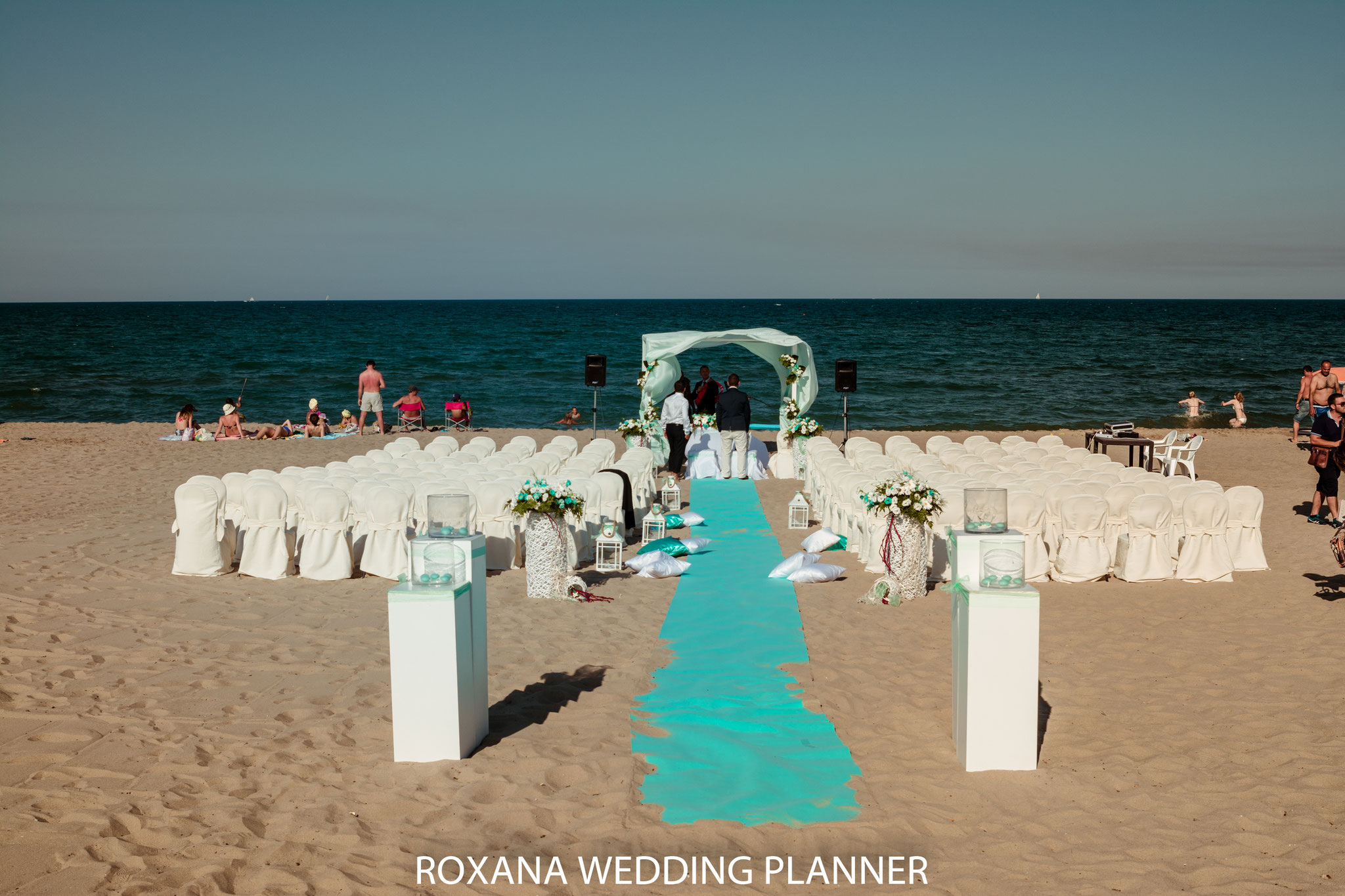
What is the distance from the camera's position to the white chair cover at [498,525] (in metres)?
9.79

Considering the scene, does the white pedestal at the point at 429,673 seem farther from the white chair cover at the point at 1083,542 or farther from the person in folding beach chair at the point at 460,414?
the person in folding beach chair at the point at 460,414

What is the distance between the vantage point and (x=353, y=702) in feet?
19.7

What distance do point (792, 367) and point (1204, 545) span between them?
30.4 feet

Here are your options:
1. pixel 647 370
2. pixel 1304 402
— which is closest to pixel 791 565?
pixel 647 370

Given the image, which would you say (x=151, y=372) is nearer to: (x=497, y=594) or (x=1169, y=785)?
(x=497, y=594)

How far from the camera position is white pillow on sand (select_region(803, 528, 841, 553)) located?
10336 mm

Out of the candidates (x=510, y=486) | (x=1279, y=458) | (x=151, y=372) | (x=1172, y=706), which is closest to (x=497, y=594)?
(x=510, y=486)

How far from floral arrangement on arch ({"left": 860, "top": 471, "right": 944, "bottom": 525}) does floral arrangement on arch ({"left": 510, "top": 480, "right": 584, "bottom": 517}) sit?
9.28ft

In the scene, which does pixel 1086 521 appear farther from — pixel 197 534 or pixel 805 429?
pixel 197 534

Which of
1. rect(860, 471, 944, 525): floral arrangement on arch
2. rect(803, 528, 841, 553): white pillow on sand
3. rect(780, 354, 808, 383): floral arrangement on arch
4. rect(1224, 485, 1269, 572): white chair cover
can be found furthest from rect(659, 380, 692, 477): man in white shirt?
rect(1224, 485, 1269, 572): white chair cover

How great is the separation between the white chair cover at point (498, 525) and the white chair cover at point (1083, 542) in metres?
5.35

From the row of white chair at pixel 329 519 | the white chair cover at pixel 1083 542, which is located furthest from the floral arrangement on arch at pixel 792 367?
the white chair cover at pixel 1083 542

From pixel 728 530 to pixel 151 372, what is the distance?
33515mm

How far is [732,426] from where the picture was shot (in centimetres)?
1627
